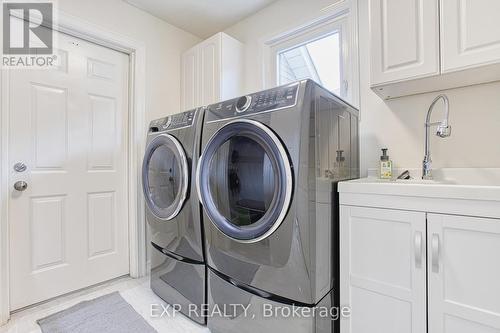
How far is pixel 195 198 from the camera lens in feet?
4.75

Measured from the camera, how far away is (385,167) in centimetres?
149

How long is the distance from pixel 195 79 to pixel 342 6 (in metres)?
1.38

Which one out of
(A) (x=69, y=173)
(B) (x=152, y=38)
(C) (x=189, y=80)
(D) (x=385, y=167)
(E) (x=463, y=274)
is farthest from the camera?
(C) (x=189, y=80)

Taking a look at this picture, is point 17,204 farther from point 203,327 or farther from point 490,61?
point 490,61

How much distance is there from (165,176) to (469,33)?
1.81 metres

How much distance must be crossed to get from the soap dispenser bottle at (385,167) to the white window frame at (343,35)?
427mm

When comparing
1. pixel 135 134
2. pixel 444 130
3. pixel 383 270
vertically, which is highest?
pixel 135 134

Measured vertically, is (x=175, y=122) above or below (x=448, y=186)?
above

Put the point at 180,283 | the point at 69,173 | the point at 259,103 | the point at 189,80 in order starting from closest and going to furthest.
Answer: the point at 259,103, the point at 180,283, the point at 69,173, the point at 189,80

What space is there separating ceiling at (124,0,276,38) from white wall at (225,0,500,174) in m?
0.41

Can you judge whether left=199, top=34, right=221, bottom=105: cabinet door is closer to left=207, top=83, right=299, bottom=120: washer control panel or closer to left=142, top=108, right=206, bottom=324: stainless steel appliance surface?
left=142, top=108, right=206, bottom=324: stainless steel appliance surface

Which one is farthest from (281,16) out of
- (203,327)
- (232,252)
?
(203,327)

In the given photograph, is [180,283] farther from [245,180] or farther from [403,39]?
[403,39]

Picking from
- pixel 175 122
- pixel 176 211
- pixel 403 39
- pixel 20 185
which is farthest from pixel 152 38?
pixel 403 39
